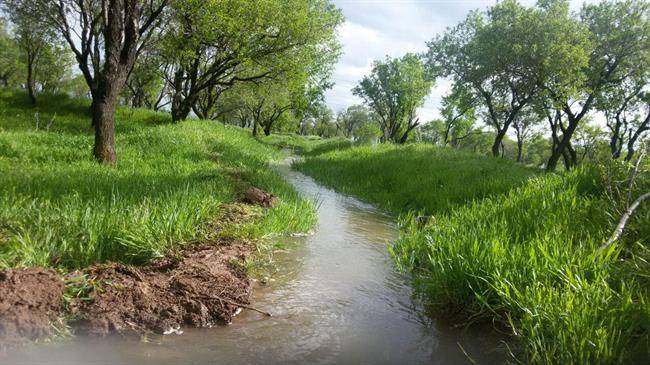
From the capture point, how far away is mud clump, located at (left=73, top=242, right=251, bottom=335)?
10.6ft

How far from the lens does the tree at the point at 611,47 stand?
25.1 meters

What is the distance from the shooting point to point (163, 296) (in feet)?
12.0

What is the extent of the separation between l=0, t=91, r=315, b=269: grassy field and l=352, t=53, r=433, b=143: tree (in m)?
36.5

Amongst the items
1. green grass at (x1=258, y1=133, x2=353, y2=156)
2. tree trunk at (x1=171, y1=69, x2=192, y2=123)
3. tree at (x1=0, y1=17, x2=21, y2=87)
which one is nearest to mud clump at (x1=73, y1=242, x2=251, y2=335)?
tree trunk at (x1=171, y1=69, x2=192, y2=123)

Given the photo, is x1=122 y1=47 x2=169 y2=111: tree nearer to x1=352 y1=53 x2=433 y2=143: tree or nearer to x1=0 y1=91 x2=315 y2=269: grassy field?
x1=0 y1=91 x2=315 y2=269: grassy field

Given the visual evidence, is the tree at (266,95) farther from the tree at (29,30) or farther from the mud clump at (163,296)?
the mud clump at (163,296)

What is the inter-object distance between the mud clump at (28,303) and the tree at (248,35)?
17071mm

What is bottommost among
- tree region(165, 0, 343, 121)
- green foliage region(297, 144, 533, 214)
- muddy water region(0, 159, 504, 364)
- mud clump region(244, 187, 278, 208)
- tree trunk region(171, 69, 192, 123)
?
muddy water region(0, 159, 504, 364)

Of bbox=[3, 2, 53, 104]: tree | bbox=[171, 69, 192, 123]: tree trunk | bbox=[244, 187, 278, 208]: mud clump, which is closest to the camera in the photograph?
bbox=[244, 187, 278, 208]: mud clump

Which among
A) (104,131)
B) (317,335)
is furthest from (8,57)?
(317,335)

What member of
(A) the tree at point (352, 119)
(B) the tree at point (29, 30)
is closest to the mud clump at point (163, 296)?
(B) the tree at point (29, 30)

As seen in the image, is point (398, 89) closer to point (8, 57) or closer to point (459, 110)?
point (459, 110)

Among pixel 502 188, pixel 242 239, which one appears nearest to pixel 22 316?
pixel 242 239

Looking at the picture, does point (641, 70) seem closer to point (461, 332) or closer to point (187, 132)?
point (187, 132)
